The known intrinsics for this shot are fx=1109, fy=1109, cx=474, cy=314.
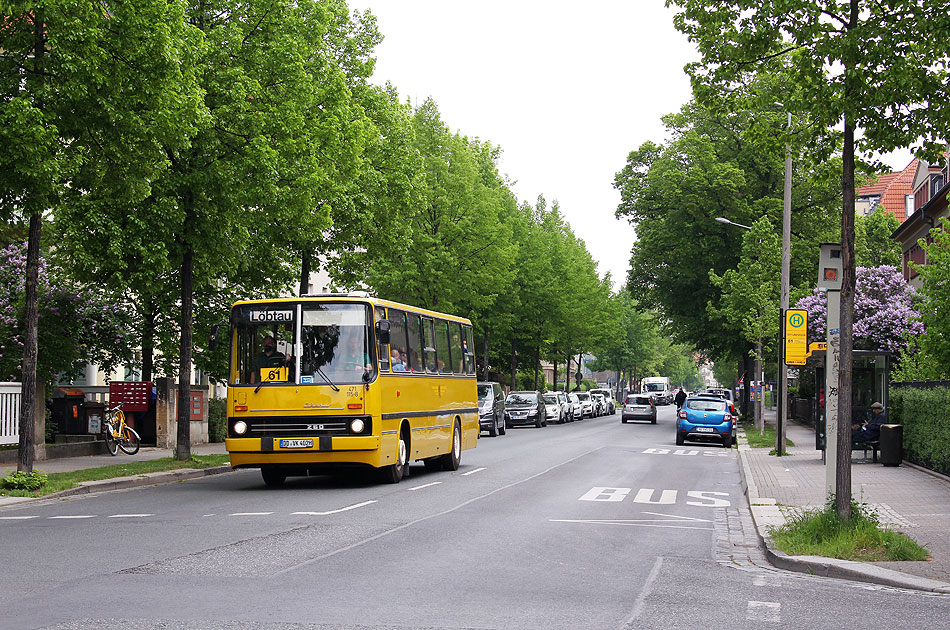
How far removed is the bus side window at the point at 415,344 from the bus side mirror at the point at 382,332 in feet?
4.84

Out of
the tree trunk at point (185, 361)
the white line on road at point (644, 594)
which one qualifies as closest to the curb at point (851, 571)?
the white line on road at point (644, 594)

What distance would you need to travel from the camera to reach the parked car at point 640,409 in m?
58.7

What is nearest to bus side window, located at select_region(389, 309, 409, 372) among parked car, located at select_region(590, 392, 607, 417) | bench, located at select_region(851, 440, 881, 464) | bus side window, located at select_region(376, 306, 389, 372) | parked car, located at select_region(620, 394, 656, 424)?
bus side window, located at select_region(376, 306, 389, 372)

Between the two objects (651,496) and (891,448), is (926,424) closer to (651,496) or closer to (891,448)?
(891,448)

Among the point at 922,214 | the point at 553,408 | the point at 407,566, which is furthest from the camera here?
the point at 553,408

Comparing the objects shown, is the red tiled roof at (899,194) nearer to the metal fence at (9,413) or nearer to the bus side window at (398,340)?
the bus side window at (398,340)

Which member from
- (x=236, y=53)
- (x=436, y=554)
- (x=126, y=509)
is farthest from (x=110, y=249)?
(x=436, y=554)

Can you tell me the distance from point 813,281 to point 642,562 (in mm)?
40536

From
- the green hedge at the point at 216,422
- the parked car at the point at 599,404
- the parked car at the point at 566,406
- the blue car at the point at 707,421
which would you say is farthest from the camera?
the parked car at the point at 599,404

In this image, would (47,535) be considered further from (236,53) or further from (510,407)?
(510,407)

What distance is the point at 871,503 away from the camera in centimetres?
1554

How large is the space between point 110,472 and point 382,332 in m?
5.58

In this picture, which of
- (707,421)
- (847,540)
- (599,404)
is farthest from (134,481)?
(599,404)

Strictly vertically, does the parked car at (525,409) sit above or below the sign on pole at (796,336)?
below
